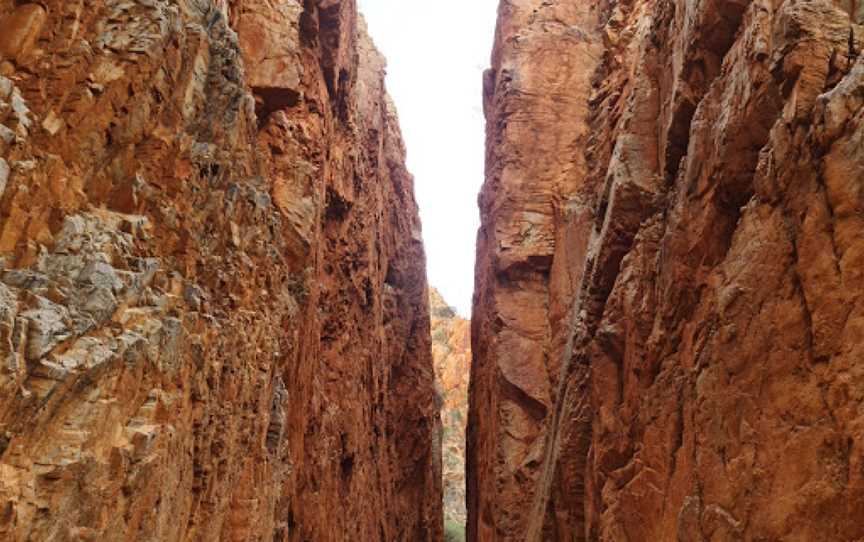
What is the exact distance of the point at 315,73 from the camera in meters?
15.8

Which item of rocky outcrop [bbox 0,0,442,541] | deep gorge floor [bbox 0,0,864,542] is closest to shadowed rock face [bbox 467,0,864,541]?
deep gorge floor [bbox 0,0,864,542]

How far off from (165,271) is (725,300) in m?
5.57

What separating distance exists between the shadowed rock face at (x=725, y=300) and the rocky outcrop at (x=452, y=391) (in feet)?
109

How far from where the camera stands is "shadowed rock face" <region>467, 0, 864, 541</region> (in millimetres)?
6168

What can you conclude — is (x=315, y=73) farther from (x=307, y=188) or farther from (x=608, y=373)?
(x=608, y=373)

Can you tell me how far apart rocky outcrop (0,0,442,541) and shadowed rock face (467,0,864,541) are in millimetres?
4804

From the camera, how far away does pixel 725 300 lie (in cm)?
777

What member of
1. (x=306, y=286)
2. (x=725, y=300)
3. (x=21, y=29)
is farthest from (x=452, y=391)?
(x=21, y=29)

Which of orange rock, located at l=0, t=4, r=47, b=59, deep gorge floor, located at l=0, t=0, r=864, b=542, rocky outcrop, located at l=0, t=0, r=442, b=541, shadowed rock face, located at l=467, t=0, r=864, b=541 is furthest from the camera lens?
orange rock, located at l=0, t=4, r=47, b=59

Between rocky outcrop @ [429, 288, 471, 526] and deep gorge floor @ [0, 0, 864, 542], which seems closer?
deep gorge floor @ [0, 0, 864, 542]

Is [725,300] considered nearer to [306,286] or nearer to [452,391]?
[306,286]

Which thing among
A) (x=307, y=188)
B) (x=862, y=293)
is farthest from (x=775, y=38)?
(x=307, y=188)

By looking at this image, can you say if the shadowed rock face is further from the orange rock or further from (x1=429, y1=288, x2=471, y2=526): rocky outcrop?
(x1=429, y1=288, x2=471, y2=526): rocky outcrop

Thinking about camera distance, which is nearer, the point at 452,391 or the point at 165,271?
the point at 165,271
